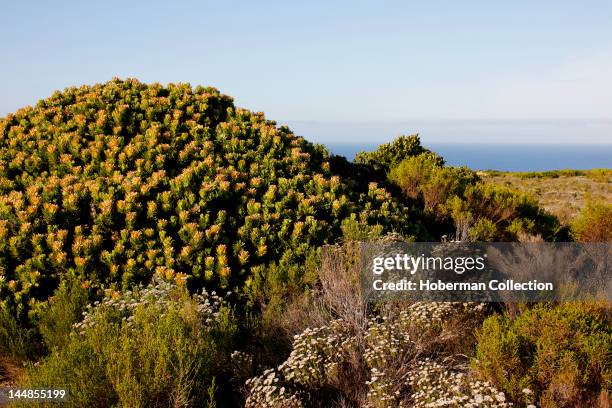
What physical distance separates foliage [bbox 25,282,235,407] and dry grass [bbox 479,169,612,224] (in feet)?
34.4

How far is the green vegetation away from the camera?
Answer: 4.12 m

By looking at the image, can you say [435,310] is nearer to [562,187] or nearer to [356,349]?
[356,349]

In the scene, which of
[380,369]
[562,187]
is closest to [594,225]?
[380,369]

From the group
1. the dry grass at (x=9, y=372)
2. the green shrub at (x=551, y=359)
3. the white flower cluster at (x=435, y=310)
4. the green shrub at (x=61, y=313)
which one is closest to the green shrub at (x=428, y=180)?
the white flower cluster at (x=435, y=310)

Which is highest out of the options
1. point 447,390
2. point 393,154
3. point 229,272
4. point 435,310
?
point 393,154

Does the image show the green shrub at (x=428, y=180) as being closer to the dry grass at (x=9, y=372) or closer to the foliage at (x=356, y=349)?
the foliage at (x=356, y=349)

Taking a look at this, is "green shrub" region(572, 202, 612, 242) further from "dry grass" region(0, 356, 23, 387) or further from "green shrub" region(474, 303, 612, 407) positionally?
"dry grass" region(0, 356, 23, 387)

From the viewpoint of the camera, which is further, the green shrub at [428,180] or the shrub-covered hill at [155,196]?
the green shrub at [428,180]

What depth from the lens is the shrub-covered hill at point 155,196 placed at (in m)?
6.28

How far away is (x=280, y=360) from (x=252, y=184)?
3299 millimetres

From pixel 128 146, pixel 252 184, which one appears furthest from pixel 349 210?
pixel 128 146

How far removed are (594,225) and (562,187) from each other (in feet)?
52.8

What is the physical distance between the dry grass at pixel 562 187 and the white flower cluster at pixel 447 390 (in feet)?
30.0

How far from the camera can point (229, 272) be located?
6211 mm
